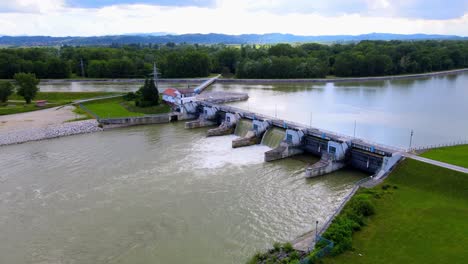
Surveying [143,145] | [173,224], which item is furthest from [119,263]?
[143,145]

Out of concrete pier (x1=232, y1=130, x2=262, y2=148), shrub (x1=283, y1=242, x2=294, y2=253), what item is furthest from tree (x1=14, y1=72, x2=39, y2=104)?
shrub (x1=283, y1=242, x2=294, y2=253)

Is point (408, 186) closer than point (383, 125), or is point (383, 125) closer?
point (408, 186)

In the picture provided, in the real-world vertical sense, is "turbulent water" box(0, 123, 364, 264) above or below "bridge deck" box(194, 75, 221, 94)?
below

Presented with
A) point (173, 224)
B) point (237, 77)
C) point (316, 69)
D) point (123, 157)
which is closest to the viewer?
point (173, 224)

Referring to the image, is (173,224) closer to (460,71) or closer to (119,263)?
(119,263)

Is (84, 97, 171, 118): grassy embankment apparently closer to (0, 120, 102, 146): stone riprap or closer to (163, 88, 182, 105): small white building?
(163, 88, 182, 105): small white building

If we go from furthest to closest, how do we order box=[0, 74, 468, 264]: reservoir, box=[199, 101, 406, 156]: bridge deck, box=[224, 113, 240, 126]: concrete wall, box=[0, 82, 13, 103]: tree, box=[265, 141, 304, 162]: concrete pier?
box=[0, 82, 13, 103]: tree, box=[224, 113, 240, 126]: concrete wall, box=[265, 141, 304, 162]: concrete pier, box=[199, 101, 406, 156]: bridge deck, box=[0, 74, 468, 264]: reservoir
